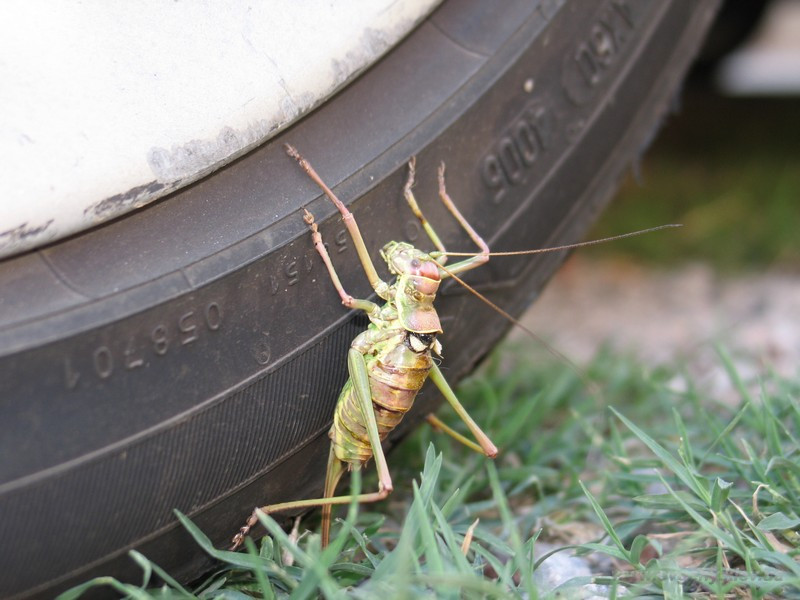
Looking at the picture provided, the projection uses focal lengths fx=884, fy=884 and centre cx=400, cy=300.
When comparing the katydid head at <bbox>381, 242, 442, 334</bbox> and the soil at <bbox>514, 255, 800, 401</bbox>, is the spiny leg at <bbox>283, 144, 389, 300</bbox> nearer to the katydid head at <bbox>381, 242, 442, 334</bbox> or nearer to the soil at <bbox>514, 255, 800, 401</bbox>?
the katydid head at <bbox>381, 242, 442, 334</bbox>

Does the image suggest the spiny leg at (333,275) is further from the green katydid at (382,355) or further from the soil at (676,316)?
the soil at (676,316)

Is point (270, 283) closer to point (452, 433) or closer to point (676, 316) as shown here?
point (452, 433)

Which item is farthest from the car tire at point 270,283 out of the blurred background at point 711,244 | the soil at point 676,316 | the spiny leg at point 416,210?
the soil at point 676,316

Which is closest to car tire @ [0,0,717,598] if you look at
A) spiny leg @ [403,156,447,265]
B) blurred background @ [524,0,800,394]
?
spiny leg @ [403,156,447,265]

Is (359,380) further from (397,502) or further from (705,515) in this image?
(705,515)

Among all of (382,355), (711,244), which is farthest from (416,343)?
(711,244)

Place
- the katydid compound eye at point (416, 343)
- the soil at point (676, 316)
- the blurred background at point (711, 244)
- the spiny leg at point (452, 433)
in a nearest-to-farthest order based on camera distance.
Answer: the katydid compound eye at point (416, 343), the spiny leg at point (452, 433), the soil at point (676, 316), the blurred background at point (711, 244)
